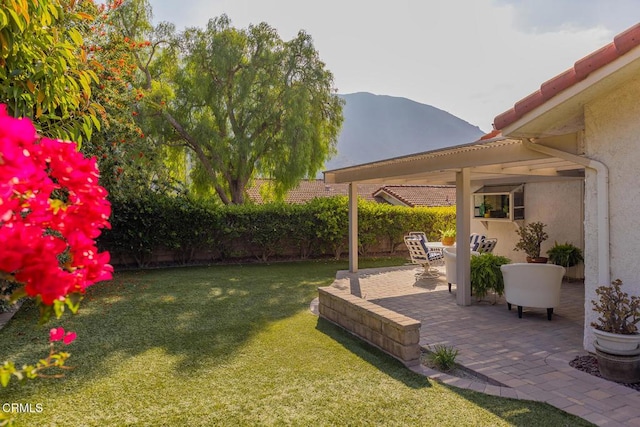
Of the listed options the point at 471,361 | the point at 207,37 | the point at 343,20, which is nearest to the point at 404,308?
the point at 471,361

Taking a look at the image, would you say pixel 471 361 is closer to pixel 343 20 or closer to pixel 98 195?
pixel 98 195

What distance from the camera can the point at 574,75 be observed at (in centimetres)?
499

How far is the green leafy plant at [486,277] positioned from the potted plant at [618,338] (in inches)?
141

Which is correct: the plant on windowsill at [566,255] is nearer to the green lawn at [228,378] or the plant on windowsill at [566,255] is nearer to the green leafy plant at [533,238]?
the green leafy plant at [533,238]

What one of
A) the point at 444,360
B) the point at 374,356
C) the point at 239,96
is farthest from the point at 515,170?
the point at 239,96

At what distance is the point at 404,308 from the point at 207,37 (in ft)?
51.4

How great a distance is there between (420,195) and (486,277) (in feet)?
76.3

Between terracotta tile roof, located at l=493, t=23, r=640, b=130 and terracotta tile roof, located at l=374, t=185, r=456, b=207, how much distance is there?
2291 cm

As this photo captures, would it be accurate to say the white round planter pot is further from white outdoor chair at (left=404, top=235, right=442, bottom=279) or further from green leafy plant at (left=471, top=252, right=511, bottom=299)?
white outdoor chair at (left=404, top=235, right=442, bottom=279)

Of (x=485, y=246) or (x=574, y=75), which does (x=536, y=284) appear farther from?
(x=485, y=246)

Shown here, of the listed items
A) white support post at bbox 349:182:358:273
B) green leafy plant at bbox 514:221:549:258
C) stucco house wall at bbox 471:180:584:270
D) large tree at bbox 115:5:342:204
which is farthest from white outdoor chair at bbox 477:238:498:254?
large tree at bbox 115:5:342:204

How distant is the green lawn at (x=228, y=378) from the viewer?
13.4 feet

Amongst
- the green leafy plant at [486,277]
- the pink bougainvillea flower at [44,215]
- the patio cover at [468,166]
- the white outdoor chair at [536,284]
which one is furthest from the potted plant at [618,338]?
the pink bougainvillea flower at [44,215]

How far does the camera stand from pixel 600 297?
5496 millimetres
